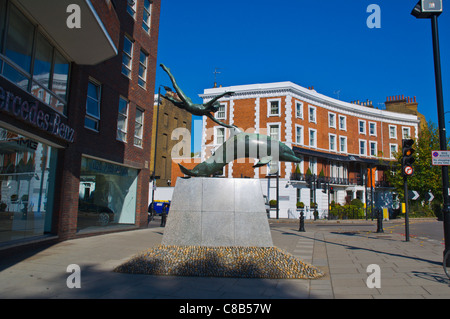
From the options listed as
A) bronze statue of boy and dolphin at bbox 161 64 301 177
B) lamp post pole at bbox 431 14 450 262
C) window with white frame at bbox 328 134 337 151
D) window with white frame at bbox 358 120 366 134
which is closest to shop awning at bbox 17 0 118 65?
bronze statue of boy and dolphin at bbox 161 64 301 177

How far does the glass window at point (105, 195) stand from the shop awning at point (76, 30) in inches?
171

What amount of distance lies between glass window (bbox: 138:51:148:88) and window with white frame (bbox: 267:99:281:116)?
18920 mm

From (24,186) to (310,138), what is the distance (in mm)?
31593

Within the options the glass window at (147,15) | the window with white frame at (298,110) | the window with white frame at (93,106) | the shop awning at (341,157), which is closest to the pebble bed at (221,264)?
the window with white frame at (93,106)

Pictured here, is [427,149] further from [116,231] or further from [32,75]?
[32,75]

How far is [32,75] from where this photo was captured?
9.69 metres

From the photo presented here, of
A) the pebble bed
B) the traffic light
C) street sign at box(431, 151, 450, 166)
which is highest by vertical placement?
the traffic light

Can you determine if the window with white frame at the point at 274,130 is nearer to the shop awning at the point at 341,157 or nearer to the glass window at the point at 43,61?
the shop awning at the point at 341,157

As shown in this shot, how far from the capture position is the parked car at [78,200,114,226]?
1377 centimetres

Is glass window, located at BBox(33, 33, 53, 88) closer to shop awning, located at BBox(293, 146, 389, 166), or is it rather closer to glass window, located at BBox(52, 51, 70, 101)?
glass window, located at BBox(52, 51, 70, 101)

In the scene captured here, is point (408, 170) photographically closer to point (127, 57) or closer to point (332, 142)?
point (127, 57)
